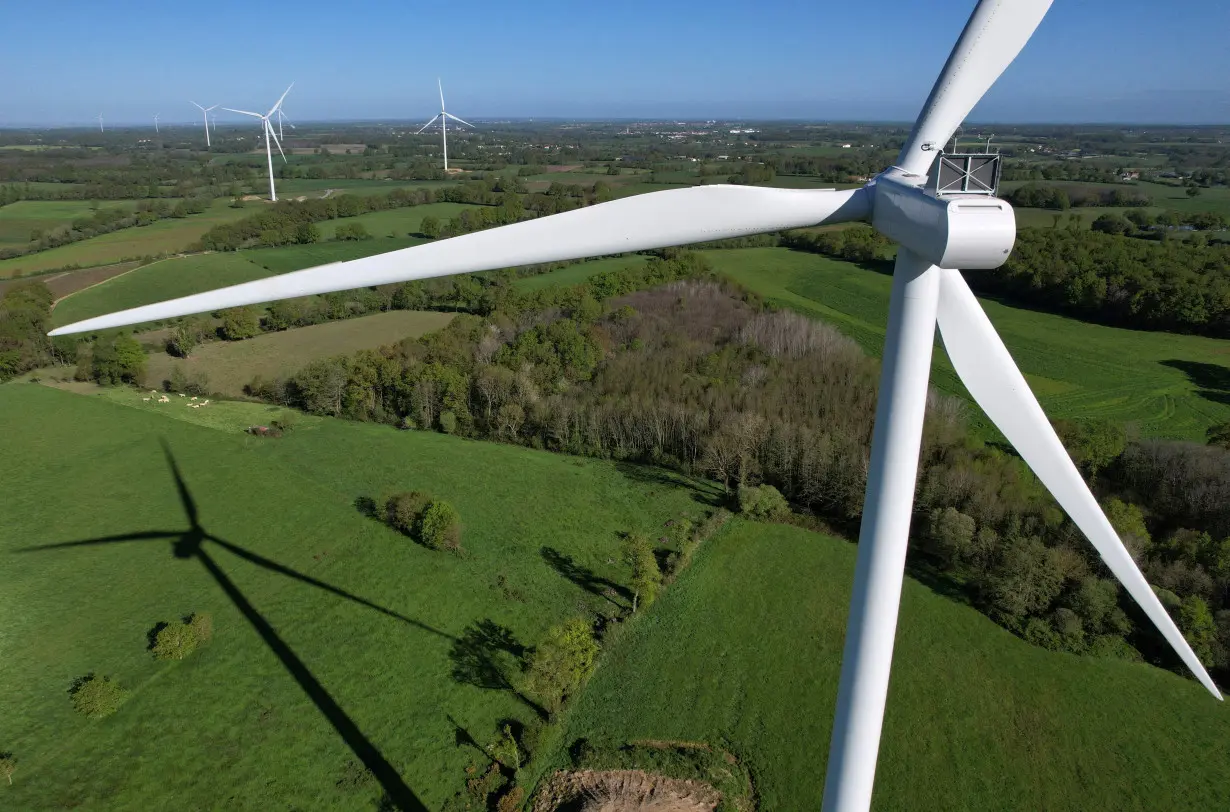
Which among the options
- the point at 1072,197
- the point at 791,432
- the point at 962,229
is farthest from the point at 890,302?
the point at 1072,197

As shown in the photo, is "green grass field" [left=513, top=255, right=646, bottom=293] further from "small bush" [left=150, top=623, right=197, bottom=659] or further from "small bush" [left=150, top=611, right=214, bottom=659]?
"small bush" [left=150, top=623, right=197, bottom=659]

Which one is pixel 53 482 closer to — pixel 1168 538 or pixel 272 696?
pixel 272 696

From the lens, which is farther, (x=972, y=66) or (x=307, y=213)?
(x=307, y=213)

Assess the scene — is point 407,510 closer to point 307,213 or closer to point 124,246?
point 124,246

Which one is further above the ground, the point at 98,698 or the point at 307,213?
the point at 307,213

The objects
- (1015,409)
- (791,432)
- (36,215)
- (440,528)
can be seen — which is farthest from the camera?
(36,215)

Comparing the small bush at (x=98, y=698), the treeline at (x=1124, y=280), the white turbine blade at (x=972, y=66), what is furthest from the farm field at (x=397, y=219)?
the white turbine blade at (x=972, y=66)

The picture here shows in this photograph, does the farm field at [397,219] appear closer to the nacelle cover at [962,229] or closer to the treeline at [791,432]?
the treeline at [791,432]
